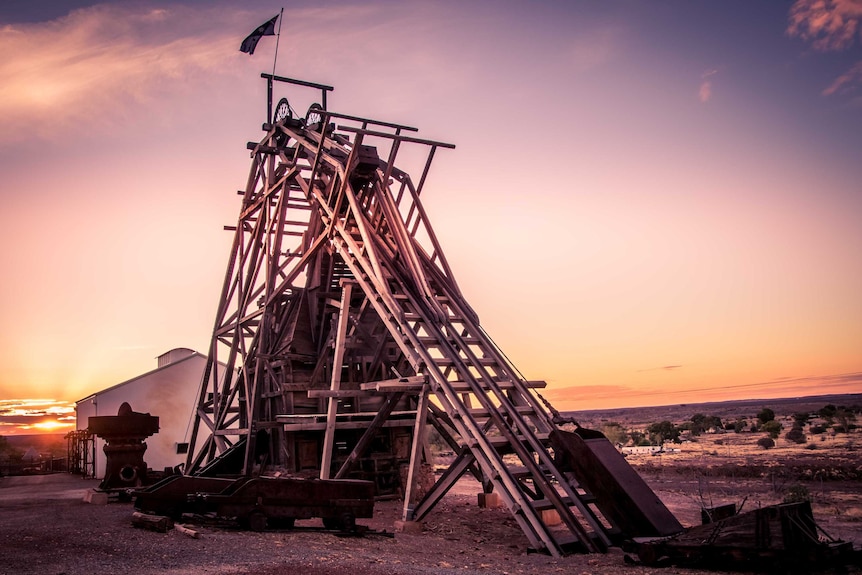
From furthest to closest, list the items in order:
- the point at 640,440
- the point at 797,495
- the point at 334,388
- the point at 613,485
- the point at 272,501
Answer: the point at 640,440
the point at 797,495
the point at 334,388
the point at 272,501
the point at 613,485

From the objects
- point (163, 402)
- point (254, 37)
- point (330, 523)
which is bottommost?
point (330, 523)

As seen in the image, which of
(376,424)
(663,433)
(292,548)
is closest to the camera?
(292,548)

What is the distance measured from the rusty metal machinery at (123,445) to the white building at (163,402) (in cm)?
1378

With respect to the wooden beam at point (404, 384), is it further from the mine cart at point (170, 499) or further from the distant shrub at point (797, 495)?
the distant shrub at point (797, 495)

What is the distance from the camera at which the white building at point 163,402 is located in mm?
33031

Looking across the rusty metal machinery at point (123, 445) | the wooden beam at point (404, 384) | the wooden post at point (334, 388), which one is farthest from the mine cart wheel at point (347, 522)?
the rusty metal machinery at point (123, 445)

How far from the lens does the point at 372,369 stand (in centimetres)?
1919

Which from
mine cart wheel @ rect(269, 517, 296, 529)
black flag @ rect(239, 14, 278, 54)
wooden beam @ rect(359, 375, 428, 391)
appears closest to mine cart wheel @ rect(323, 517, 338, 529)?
mine cart wheel @ rect(269, 517, 296, 529)

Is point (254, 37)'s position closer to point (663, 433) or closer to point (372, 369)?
point (372, 369)

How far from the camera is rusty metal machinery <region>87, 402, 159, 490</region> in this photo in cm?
1839

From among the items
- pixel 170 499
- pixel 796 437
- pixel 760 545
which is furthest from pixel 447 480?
pixel 796 437

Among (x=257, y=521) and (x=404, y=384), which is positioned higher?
(x=404, y=384)

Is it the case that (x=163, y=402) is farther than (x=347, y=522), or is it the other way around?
(x=163, y=402)

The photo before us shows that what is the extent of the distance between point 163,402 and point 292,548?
25.8m
